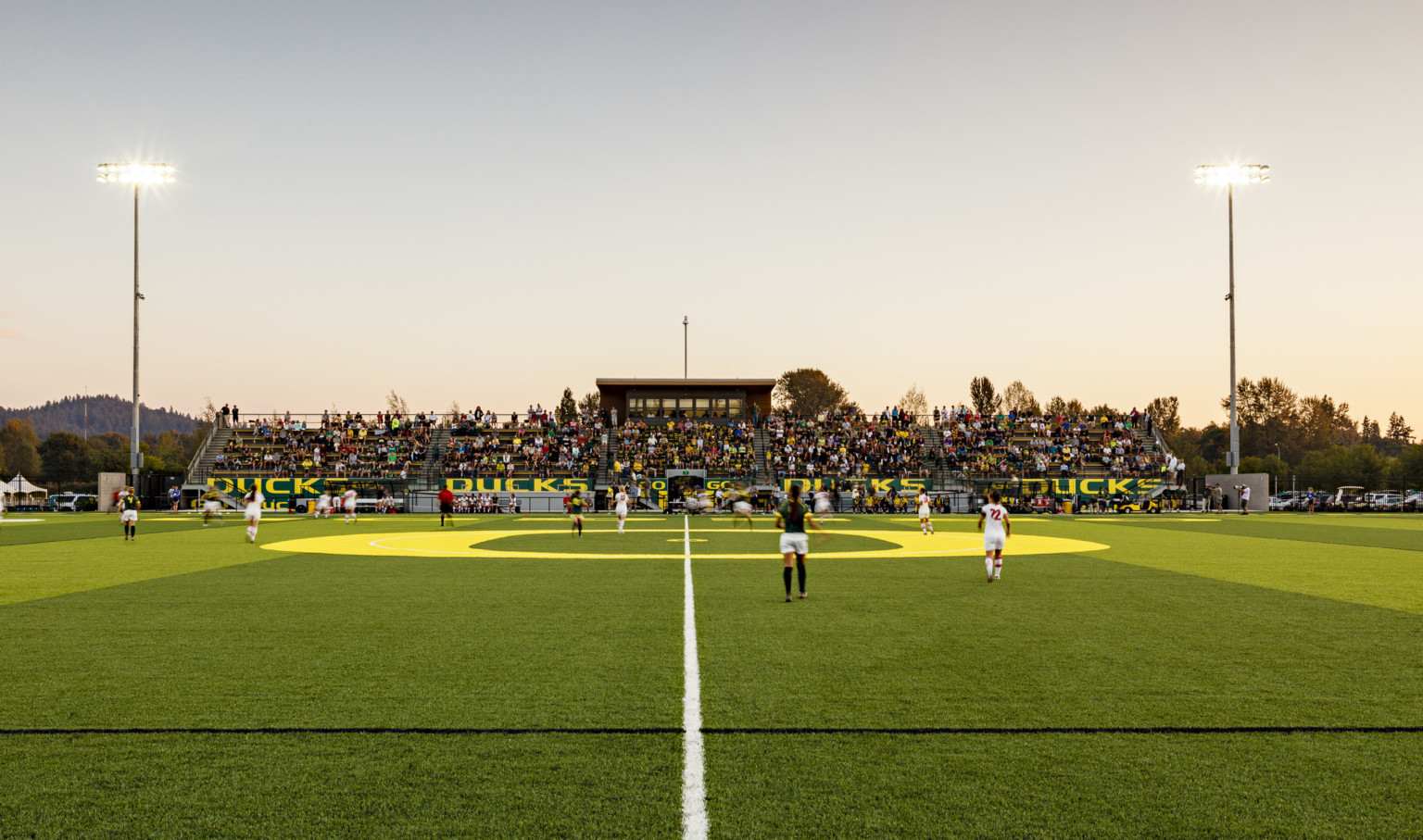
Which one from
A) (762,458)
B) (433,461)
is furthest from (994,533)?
(433,461)

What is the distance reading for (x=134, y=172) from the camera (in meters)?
52.3

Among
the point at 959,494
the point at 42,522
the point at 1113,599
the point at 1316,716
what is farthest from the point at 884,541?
the point at 42,522

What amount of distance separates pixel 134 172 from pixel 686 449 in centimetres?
3661

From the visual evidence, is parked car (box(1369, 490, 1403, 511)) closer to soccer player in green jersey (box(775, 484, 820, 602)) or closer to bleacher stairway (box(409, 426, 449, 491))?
bleacher stairway (box(409, 426, 449, 491))

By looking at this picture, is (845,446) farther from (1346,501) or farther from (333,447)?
(1346,501)

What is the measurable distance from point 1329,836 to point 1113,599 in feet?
32.6

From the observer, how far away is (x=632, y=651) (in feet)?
33.5

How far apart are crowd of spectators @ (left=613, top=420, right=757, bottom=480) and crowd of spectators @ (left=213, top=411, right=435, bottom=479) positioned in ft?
47.8

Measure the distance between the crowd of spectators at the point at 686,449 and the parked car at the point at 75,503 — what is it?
36222 mm

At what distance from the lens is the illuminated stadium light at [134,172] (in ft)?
172

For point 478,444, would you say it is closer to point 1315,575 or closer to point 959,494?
point 959,494

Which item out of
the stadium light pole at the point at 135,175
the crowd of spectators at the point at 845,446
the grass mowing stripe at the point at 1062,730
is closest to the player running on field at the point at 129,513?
the stadium light pole at the point at 135,175

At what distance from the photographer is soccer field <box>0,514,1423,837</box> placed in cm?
547

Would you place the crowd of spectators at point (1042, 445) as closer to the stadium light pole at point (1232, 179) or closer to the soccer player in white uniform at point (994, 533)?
the stadium light pole at point (1232, 179)
